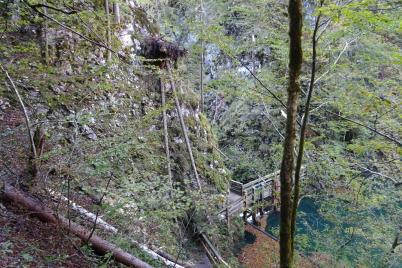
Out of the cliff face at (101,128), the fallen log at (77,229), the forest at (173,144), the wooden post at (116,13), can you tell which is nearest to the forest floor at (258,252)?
the forest at (173,144)

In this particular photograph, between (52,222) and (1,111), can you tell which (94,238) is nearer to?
(52,222)

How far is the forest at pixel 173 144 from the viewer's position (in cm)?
369

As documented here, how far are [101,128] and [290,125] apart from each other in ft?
17.1

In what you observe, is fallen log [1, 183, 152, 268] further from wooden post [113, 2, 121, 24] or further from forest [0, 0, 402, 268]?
wooden post [113, 2, 121, 24]

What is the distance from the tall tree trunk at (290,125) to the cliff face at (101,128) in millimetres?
1535

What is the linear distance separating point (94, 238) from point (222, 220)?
6.07 metres

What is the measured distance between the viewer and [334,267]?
7.35 m

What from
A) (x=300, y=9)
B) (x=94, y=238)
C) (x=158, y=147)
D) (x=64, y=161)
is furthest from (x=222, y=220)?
(x=300, y=9)

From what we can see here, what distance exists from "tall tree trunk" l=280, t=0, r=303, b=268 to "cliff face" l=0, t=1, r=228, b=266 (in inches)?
60.4

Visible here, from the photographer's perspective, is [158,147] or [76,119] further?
[158,147]

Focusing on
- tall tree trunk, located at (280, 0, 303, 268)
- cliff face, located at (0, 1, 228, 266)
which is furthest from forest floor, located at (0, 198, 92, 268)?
tall tree trunk, located at (280, 0, 303, 268)

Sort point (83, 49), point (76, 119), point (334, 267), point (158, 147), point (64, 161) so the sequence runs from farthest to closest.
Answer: point (158, 147) → point (83, 49) → point (334, 267) → point (64, 161) → point (76, 119)

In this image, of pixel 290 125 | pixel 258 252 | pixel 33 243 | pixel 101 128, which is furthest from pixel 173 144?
pixel 290 125

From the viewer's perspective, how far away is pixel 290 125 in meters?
2.79
